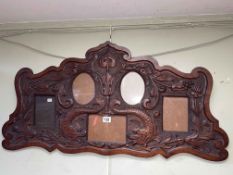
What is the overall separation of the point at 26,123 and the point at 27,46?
0.67 meters

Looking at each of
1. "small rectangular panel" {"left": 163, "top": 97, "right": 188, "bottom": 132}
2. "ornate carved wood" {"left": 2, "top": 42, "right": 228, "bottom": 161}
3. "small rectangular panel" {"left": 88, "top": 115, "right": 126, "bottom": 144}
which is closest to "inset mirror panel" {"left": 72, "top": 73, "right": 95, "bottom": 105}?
"ornate carved wood" {"left": 2, "top": 42, "right": 228, "bottom": 161}

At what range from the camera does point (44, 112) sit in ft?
7.49

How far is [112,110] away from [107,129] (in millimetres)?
156

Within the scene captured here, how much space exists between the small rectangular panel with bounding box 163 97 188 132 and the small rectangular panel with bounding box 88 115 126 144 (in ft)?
1.09

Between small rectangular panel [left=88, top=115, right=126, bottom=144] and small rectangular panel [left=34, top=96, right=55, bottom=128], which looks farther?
small rectangular panel [left=34, top=96, right=55, bottom=128]

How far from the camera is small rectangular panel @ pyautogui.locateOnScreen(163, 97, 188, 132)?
6.72 ft

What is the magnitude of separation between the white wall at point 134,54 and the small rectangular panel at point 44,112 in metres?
0.23

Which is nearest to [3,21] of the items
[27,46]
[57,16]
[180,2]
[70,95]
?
[27,46]

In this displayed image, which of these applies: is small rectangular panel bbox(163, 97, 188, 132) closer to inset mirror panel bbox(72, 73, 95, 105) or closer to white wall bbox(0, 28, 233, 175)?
white wall bbox(0, 28, 233, 175)

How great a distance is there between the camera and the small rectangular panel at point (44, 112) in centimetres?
Answer: 227

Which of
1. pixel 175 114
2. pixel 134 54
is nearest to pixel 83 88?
pixel 134 54

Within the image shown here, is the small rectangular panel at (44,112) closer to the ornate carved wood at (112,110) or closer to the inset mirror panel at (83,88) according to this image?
the ornate carved wood at (112,110)

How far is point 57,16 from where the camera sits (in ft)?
7.12

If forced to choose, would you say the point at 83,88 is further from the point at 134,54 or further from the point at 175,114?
the point at 175,114
